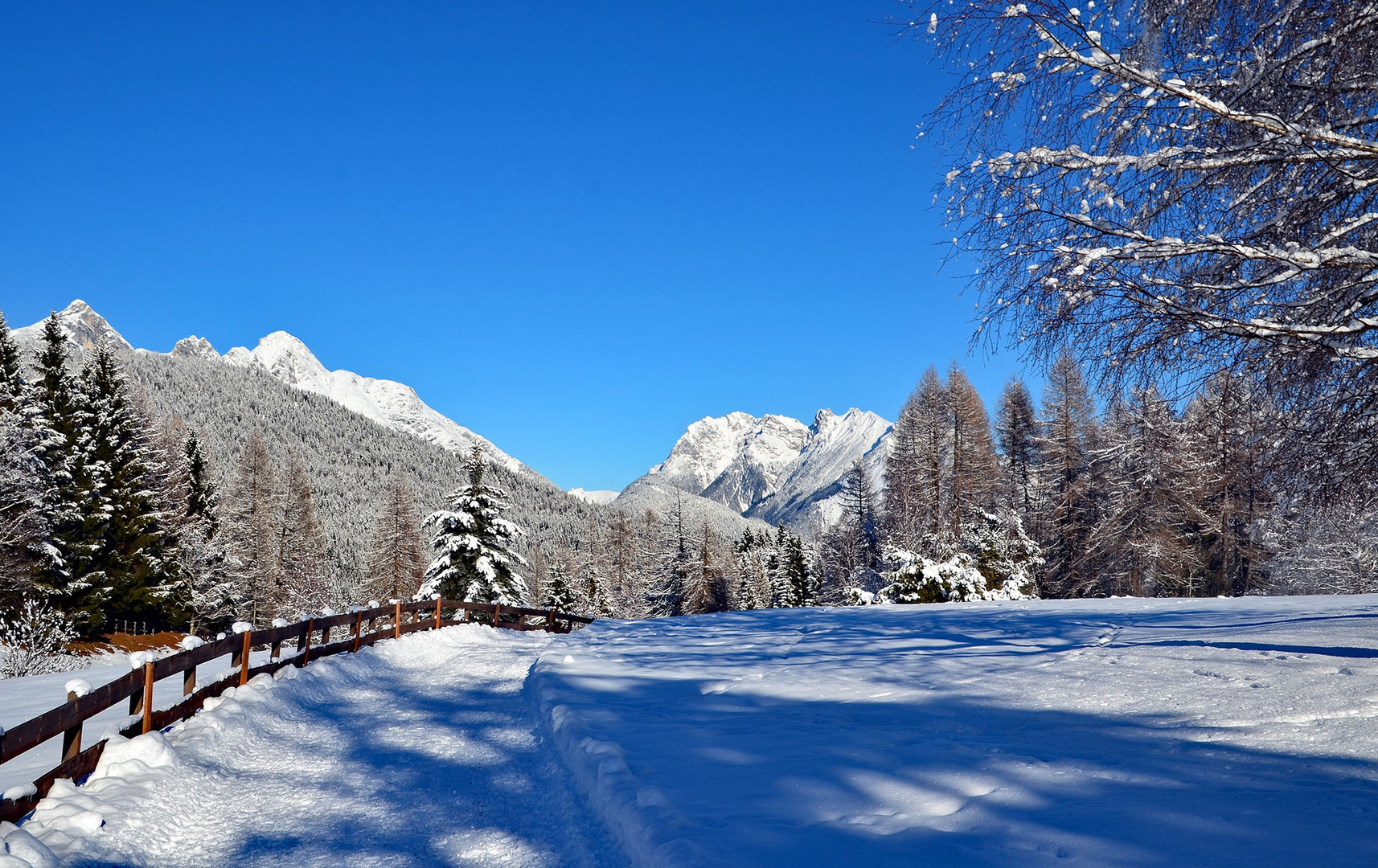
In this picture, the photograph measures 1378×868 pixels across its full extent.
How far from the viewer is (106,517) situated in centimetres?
2716

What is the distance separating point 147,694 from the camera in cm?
645

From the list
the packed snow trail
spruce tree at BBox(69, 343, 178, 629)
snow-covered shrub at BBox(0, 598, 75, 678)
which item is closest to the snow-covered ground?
the packed snow trail

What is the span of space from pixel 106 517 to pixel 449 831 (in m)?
30.2

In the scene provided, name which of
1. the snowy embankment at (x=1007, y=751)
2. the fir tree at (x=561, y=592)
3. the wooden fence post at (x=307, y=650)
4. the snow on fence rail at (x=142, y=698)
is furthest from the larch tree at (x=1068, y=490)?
the fir tree at (x=561, y=592)

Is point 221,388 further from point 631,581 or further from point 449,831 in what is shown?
point 449,831

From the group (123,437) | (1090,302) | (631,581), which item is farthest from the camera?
(631,581)

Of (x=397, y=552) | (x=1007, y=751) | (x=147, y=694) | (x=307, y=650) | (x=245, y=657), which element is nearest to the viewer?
(x=1007, y=751)

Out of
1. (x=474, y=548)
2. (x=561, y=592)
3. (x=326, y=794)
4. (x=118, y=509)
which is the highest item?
(x=118, y=509)

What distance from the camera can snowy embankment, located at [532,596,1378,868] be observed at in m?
3.66

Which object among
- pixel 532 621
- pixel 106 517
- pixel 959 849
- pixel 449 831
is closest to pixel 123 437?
pixel 106 517

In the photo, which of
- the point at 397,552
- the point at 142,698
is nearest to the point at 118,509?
the point at 397,552

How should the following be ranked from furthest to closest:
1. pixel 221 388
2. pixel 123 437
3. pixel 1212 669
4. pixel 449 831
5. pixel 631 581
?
pixel 221 388 < pixel 631 581 < pixel 123 437 < pixel 1212 669 < pixel 449 831

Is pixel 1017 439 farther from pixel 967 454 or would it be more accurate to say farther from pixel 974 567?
pixel 974 567

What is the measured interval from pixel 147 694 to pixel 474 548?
21.9m
